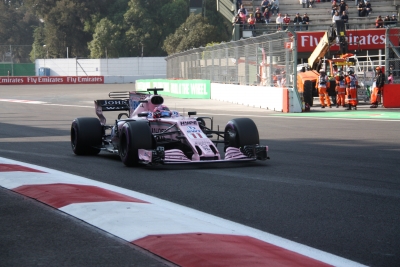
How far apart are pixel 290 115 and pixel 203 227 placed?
1603 cm

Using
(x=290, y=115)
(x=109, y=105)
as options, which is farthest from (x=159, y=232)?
(x=290, y=115)

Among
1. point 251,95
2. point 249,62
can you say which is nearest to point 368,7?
point 249,62

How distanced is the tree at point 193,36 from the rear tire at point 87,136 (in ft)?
167

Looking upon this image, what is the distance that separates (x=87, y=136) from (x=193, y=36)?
2084 inches

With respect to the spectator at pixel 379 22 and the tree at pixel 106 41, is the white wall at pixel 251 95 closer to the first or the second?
the spectator at pixel 379 22

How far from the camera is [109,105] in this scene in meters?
11.7

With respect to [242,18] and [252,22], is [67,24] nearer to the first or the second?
[242,18]

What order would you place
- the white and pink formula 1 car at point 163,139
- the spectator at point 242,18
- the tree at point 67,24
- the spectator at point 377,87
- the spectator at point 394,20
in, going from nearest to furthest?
the white and pink formula 1 car at point 163,139, the spectator at point 377,87, the spectator at point 394,20, the spectator at point 242,18, the tree at point 67,24

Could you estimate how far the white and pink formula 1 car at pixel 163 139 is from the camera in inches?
356

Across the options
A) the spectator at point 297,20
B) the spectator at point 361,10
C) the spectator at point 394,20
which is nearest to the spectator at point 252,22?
the spectator at point 297,20

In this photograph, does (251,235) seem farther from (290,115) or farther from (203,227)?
(290,115)

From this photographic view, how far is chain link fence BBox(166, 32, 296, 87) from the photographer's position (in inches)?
886

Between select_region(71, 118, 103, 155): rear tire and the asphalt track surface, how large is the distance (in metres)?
0.23

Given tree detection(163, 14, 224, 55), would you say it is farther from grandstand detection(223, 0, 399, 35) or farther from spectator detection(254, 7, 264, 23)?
spectator detection(254, 7, 264, 23)
